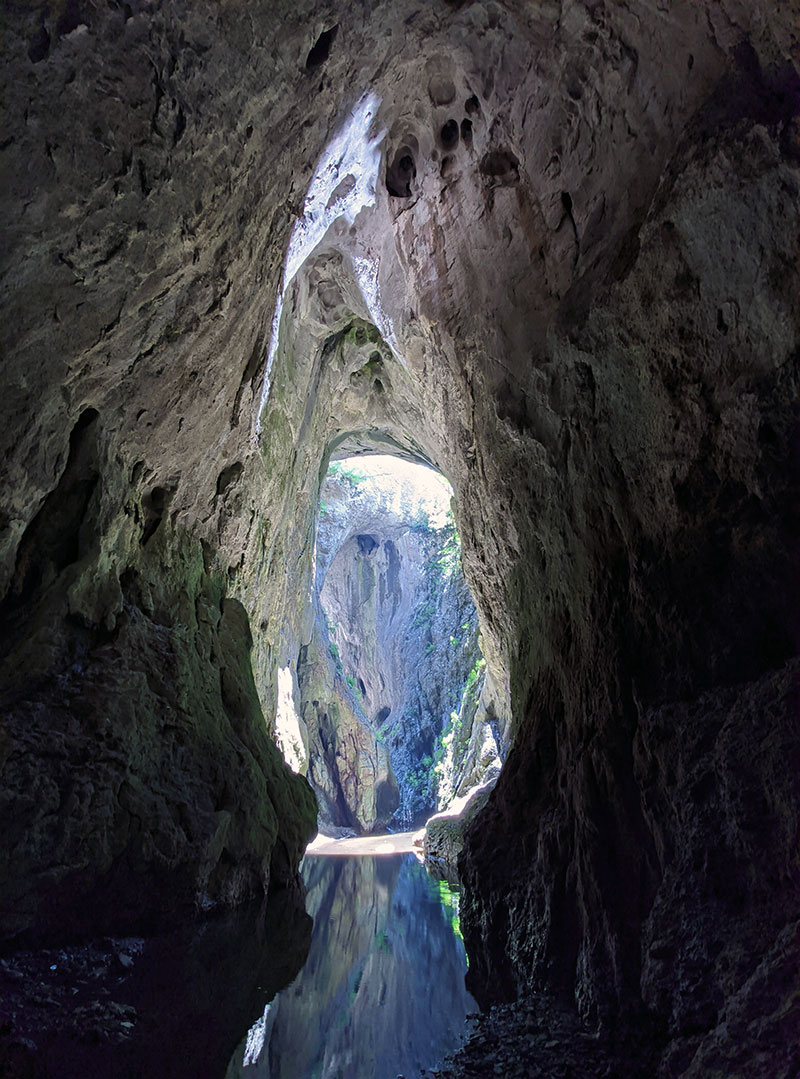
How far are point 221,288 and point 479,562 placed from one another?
18.7ft

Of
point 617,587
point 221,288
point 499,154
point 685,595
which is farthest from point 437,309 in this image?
point 685,595

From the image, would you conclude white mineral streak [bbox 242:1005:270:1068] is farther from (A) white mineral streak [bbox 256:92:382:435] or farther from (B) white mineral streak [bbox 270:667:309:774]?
(B) white mineral streak [bbox 270:667:309:774]

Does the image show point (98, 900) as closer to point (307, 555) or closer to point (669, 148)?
point (669, 148)

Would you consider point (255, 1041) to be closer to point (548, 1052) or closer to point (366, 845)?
point (548, 1052)

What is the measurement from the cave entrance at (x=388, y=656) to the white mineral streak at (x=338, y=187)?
11.0 metres

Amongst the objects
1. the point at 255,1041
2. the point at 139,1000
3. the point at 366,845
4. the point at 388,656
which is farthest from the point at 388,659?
the point at 255,1041

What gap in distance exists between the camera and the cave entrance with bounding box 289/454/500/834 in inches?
976

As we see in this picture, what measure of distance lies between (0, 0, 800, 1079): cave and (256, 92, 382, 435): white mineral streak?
0.29ft

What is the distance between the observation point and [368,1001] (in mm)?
4547

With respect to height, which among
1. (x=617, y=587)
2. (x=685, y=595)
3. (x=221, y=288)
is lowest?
(x=685, y=595)

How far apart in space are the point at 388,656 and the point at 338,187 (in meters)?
26.2

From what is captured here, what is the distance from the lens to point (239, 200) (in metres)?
5.32

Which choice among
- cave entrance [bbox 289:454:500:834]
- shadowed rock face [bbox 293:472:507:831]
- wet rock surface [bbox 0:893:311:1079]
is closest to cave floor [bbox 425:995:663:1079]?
wet rock surface [bbox 0:893:311:1079]

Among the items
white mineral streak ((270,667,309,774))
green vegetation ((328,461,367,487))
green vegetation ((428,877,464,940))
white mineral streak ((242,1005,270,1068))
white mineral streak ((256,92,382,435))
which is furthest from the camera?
green vegetation ((328,461,367,487))
